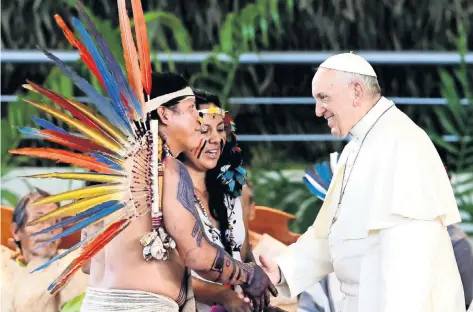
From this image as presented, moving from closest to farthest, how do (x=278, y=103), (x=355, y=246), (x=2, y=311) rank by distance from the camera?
(x=355, y=246), (x=2, y=311), (x=278, y=103)

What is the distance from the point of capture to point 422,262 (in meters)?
3.08

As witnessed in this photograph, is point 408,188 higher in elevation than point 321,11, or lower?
lower

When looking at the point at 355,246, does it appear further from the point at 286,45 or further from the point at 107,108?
the point at 286,45

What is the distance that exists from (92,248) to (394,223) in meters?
1.02

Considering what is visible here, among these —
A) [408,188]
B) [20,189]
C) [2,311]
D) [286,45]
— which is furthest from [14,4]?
[408,188]

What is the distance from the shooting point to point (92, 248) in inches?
119

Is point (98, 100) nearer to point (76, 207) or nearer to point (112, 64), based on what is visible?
point (112, 64)

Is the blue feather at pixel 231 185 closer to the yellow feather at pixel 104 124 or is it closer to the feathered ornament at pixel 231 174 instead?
the feathered ornament at pixel 231 174

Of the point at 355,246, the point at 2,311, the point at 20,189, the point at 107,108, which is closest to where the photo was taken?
the point at 107,108

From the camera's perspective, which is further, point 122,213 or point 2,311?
point 2,311

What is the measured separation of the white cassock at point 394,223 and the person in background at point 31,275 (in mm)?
2057

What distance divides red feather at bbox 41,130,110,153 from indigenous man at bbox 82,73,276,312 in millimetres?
220

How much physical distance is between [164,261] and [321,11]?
4175 mm

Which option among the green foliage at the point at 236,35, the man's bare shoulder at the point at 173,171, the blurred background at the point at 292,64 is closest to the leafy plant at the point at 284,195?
the blurred background at the point at 292,64
